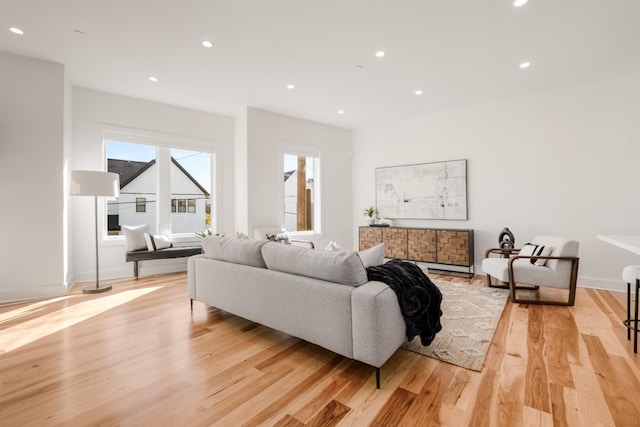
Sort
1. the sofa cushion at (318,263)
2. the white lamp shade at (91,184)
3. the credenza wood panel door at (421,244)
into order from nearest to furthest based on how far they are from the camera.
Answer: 1. the sofa cushion at (318,263)
2. the white lamp shade at (91,184)
3. the credenza wood panel door at (421,244)

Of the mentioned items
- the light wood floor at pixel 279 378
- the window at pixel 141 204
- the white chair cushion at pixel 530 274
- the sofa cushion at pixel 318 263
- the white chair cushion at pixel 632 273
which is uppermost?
the window at pixel 141 204

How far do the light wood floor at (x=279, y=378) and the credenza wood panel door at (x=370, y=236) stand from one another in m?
2.94

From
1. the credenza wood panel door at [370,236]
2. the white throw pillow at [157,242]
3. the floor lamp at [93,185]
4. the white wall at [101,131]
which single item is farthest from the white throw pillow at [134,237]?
the credenza wood panel door at [370,236]

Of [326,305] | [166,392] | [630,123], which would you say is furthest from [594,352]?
[630,123]

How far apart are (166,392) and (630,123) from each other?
6010mm

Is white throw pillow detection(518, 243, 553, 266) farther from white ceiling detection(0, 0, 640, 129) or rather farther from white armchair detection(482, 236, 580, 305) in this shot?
white ceiling detection(0, 0, 640, 129)

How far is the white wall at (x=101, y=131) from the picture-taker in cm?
448

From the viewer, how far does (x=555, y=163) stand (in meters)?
4.47

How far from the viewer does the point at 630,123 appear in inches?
156

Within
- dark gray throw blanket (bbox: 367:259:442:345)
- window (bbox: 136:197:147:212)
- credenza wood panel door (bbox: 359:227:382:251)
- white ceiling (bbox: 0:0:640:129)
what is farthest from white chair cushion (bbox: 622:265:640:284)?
window (bbox: 136:197:147:212)

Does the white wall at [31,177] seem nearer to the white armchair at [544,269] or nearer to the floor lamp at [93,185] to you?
the floor lamp at [93,185]

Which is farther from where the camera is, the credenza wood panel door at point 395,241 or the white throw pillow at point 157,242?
the credenza wood panel door at point 395,241

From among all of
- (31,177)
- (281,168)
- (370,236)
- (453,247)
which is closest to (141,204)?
(31,177)

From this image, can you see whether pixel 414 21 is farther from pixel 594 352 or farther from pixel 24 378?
pixel 24 378
